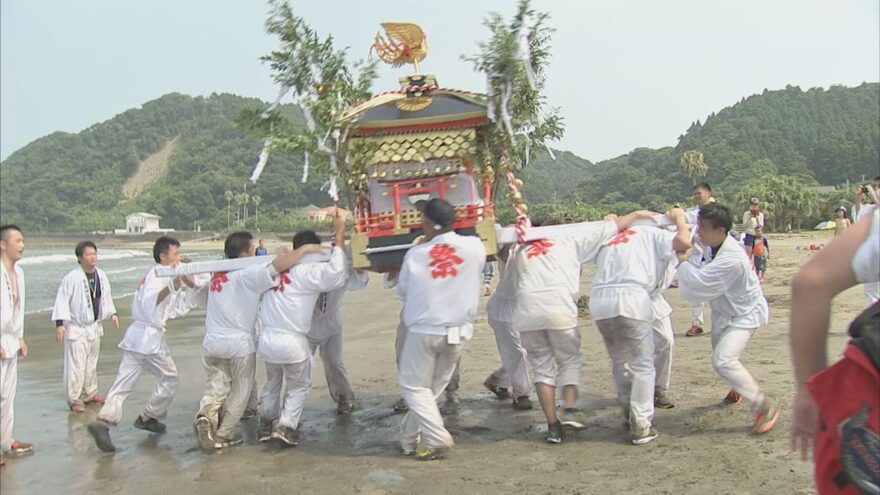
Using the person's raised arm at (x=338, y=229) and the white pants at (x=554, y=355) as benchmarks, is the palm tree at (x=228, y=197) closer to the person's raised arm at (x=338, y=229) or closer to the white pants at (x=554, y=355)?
the person's raised arm at (x=338, y=229)

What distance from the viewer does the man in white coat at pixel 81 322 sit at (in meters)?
8.30

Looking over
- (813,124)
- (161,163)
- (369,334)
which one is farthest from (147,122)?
(369,334)

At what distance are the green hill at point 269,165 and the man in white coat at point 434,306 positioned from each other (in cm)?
4198

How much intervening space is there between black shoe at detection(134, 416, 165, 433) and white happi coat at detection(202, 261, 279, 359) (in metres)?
1.05

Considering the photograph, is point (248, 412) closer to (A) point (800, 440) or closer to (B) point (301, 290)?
(B) point (301, 290)

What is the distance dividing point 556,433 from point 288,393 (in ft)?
7.63

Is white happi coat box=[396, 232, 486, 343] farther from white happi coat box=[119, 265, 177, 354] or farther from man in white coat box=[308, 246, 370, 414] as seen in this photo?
white happi coat box=[119, 265, 177, 354]

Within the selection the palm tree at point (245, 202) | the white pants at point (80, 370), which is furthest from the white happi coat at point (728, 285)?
the palm tree at point (245, 202)

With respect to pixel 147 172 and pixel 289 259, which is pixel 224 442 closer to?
pixel 289 259

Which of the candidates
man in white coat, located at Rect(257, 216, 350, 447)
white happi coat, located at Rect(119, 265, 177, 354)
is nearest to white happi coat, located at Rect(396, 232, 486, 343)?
man in white coat, located at Rect(257, 216, 350, 447)

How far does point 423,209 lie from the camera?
5.79m

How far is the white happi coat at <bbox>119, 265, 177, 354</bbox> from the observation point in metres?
7.04

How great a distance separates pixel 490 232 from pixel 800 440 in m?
3.96

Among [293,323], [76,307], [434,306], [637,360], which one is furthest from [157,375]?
[637,360]
